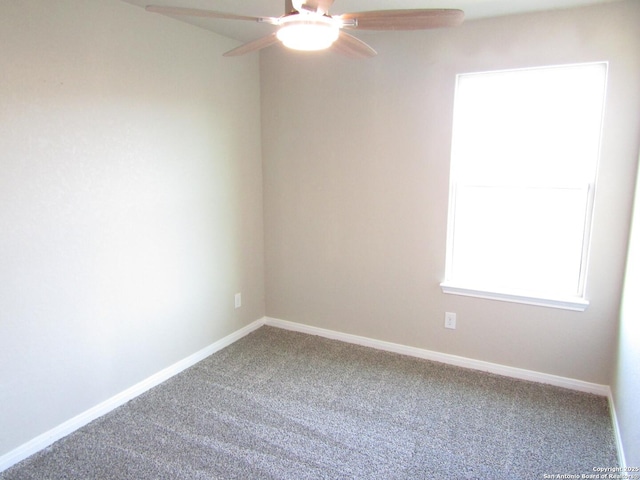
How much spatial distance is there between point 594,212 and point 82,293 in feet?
9.86

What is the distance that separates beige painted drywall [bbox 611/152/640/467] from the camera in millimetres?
1974

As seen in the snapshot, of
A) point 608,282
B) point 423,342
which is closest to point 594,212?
point 608,282

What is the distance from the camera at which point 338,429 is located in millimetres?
2398

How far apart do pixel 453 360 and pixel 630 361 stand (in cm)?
117

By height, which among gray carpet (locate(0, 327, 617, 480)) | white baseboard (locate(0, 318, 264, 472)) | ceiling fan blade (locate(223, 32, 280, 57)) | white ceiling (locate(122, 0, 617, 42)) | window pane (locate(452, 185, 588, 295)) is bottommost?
gray carpet (locate(0, 327, 617, 480))

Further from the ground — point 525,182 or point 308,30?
point 308,30

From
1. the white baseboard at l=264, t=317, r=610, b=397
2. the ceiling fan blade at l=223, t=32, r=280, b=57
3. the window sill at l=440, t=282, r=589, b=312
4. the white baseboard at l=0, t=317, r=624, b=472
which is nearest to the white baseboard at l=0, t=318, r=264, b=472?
the white baseboard at l=0, t=317, r=624, b=472

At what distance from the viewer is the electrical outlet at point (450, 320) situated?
122 inches

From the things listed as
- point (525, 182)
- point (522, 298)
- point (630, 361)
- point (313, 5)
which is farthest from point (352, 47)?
point (630, 361)

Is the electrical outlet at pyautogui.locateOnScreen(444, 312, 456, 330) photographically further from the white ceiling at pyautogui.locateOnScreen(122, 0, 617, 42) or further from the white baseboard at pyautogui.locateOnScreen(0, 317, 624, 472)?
the white ceiling at pyautogui.locateOnScreen(122, 0, 617, 42)

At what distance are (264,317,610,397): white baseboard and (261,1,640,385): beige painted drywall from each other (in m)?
0.04

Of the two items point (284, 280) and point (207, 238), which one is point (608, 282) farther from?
point (207, 238)

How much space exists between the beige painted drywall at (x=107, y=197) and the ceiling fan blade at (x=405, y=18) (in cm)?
153

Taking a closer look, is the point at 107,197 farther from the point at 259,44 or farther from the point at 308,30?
the point at 308,30
